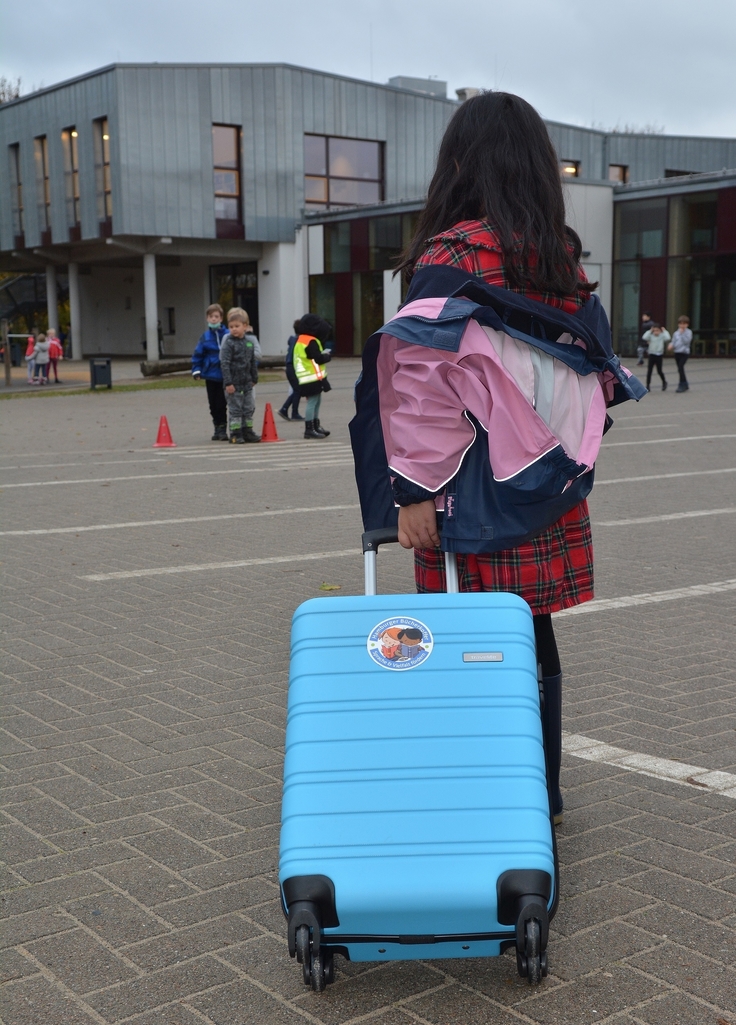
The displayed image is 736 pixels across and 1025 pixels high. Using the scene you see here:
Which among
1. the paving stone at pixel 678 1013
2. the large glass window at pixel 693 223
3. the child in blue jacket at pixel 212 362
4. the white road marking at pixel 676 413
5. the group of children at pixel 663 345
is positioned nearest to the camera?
the paving stone at pixel 678 1013

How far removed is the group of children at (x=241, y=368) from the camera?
14.6 metres

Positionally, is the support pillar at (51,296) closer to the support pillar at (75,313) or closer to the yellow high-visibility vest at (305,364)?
the support pillar at (75,313)

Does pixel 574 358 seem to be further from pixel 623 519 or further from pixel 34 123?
pixel 34 123

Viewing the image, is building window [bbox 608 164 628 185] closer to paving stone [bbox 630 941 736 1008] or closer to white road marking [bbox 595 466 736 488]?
white road marking [bbox 595 466 736 488]

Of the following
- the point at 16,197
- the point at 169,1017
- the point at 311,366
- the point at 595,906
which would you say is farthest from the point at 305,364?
the point at 16,197

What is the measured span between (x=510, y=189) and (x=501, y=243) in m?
0.16

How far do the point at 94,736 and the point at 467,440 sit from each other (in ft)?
7.35

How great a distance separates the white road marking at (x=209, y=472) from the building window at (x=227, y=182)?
93.2ft

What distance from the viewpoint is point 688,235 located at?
3497 centimetres

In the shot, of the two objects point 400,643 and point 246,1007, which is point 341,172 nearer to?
point 400,643

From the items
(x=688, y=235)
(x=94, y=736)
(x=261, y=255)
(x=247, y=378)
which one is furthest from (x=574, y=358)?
(x=261, y=255)

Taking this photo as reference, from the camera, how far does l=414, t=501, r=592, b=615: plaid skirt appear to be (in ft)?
9.68

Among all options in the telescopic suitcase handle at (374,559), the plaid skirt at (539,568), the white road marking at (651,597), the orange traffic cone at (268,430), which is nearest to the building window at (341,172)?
the orange traffic cone at (268,430)

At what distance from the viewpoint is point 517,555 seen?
296 centimetres
